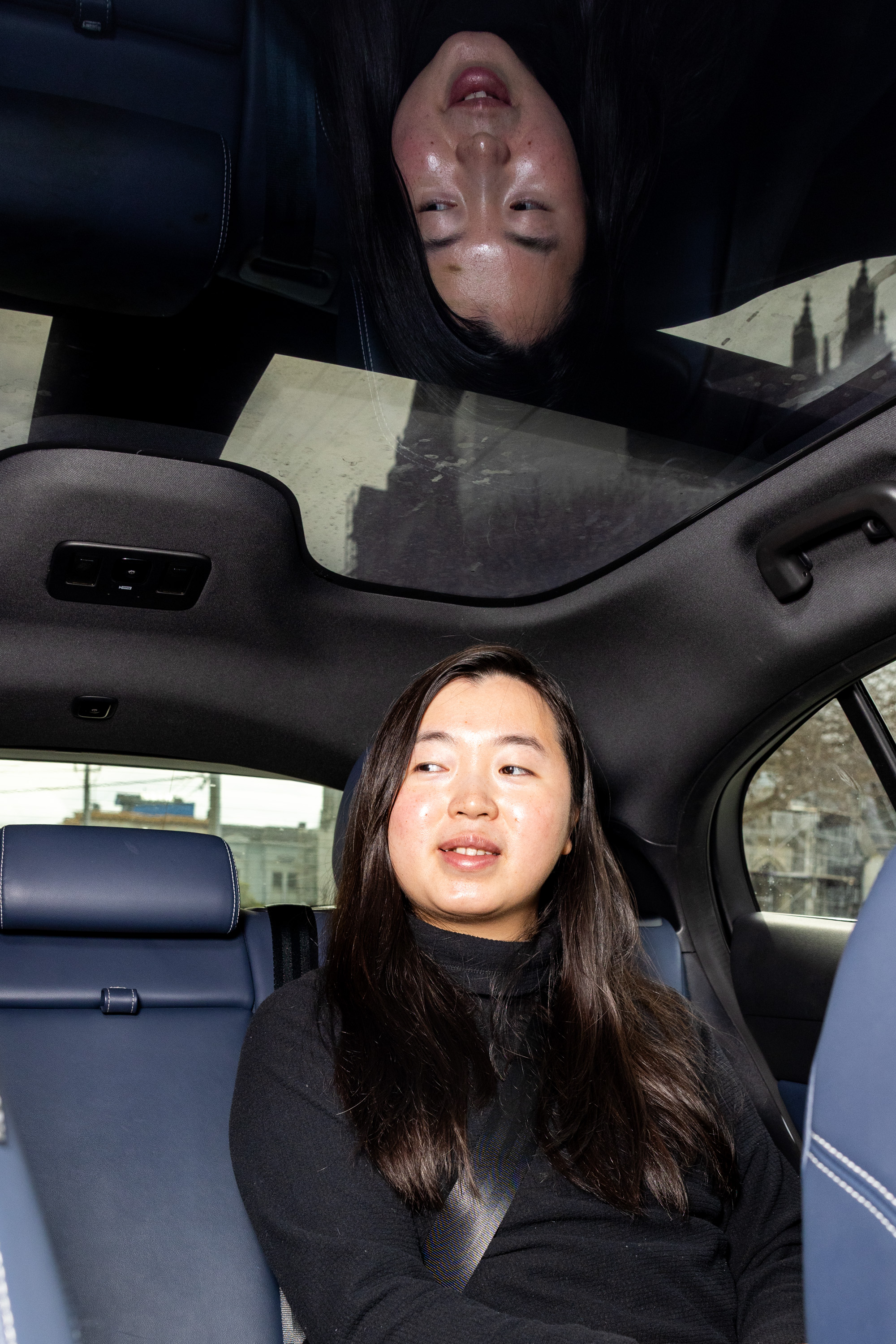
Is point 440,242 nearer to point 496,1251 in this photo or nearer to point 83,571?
point 83,571

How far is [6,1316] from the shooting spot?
3.40 feet

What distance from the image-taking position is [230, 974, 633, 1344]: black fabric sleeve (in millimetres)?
1192

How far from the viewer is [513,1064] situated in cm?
159

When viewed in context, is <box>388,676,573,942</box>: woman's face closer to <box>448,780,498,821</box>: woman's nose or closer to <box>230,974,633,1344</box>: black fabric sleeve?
<box>448,780,498,821</box>: woman's nose

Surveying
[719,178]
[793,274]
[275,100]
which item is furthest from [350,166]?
[793,274]

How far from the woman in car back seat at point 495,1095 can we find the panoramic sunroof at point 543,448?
1.31 feet

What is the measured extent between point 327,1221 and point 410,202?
4.41 feet

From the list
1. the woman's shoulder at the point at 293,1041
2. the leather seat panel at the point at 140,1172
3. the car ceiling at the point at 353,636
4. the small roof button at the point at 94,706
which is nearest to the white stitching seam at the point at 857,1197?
the woman's shoulder at the point at 293,1041

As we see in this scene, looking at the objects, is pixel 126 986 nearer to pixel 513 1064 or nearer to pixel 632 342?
pixel 513 1064

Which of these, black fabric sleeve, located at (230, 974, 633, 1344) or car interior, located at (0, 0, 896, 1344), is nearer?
black fabric sleeve, located at (230, 974, 633, 1344)

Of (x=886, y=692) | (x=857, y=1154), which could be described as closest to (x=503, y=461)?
(x=886, y=692)

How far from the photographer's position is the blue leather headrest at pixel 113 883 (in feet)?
6.14

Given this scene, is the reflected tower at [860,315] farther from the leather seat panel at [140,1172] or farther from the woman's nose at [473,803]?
the leather seat panel at [140,1172]

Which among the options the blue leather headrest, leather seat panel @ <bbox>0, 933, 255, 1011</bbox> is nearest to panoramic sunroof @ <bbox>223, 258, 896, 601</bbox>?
the blue leather headrest
